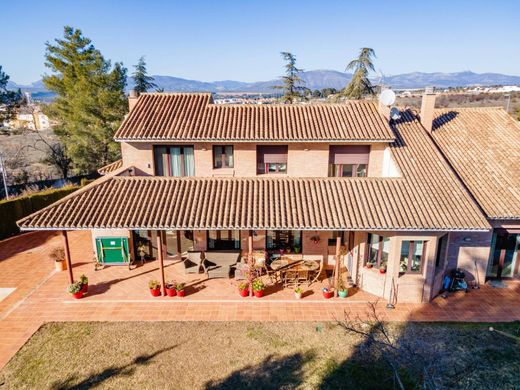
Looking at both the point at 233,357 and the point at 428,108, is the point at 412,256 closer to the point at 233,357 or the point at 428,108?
the point at 233,357

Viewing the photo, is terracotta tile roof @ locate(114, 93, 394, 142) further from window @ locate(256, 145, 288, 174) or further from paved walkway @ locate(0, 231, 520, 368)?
paved walkway @ locate(0, 231, 520, 368)

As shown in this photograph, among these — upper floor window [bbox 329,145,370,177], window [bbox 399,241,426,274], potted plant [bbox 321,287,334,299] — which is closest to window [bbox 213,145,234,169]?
upper floor window [bbox 329,145,370,177]

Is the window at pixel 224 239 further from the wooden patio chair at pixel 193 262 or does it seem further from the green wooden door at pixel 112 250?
the green wooden door at pixel 112 250

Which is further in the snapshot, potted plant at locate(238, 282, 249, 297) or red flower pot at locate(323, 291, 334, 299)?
potted plant at locate(238, 282, 249, 297)

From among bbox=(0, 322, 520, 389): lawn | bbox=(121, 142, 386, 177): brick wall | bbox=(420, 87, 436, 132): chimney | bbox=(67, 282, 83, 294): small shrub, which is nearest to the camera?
bbox=(0, 322, 520, 389): lawn

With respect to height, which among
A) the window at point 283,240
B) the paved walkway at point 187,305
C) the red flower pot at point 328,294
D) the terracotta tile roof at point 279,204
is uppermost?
the terracotta tile roof at point 279,204

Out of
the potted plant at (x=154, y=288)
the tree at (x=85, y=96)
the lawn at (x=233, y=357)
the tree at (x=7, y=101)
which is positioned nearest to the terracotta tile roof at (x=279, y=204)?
the potted plant at (x=154, y=288)

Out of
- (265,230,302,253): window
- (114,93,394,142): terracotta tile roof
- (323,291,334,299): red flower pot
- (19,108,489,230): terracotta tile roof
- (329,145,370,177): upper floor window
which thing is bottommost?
(323,291,334,299): red flower pot
